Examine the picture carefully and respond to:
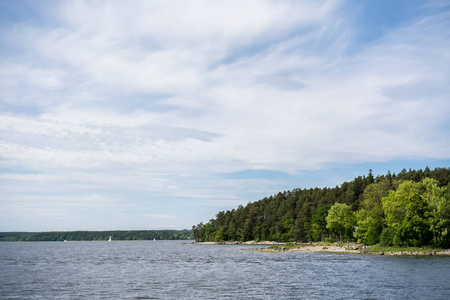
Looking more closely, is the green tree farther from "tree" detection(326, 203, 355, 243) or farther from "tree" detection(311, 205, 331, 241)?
"tree" detection(311, 205, 331, 241)

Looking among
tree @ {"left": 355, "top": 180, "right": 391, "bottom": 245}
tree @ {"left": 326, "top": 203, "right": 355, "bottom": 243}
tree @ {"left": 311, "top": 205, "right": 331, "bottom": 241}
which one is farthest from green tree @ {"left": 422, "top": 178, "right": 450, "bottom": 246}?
tree @ {"left": 311, "top": 205, "right": 331, "bottom": 241}

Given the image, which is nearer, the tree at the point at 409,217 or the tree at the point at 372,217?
the tree at the point at 409,217

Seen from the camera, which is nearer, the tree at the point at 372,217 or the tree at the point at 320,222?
the tree at the point at 372,217

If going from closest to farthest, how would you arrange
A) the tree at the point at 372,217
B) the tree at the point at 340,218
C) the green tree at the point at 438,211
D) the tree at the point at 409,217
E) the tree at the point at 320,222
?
the green tree at the point at 438,211
the tree at the point at 409,217
the tree at the point at 372,217
the tree at the point at 340,218
the tree at the point at 320,222

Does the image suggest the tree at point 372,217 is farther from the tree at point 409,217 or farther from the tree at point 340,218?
the tree at point 340,218

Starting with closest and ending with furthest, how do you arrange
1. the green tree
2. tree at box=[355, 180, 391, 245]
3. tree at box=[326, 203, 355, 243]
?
the green tree < tree at box=[355, 180, 391, 245] < tree at box=[326, 203, 355, 243]

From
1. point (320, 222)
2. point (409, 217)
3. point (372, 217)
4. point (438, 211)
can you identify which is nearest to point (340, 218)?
point (320, 222)

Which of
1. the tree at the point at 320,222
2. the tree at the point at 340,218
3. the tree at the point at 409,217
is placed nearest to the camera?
the tree at the point at 409,217

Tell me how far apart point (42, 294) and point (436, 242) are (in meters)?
94.1

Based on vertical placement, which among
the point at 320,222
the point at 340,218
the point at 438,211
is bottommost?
the point at 320,222

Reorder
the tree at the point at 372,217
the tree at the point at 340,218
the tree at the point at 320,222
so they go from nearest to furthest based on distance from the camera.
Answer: the tree at the point at 372,217 < the tree at the point at 340,218 < the tree at the point at 320,222

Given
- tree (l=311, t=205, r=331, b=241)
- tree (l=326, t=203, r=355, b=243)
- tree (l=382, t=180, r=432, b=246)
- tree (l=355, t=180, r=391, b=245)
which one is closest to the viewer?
tree (l=382, t=180, r=432, b=246)

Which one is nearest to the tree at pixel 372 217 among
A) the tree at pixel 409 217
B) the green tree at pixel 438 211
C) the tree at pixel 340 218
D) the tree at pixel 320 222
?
the tree at pixel 409 217

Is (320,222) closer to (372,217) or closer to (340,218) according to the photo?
(340,218)
